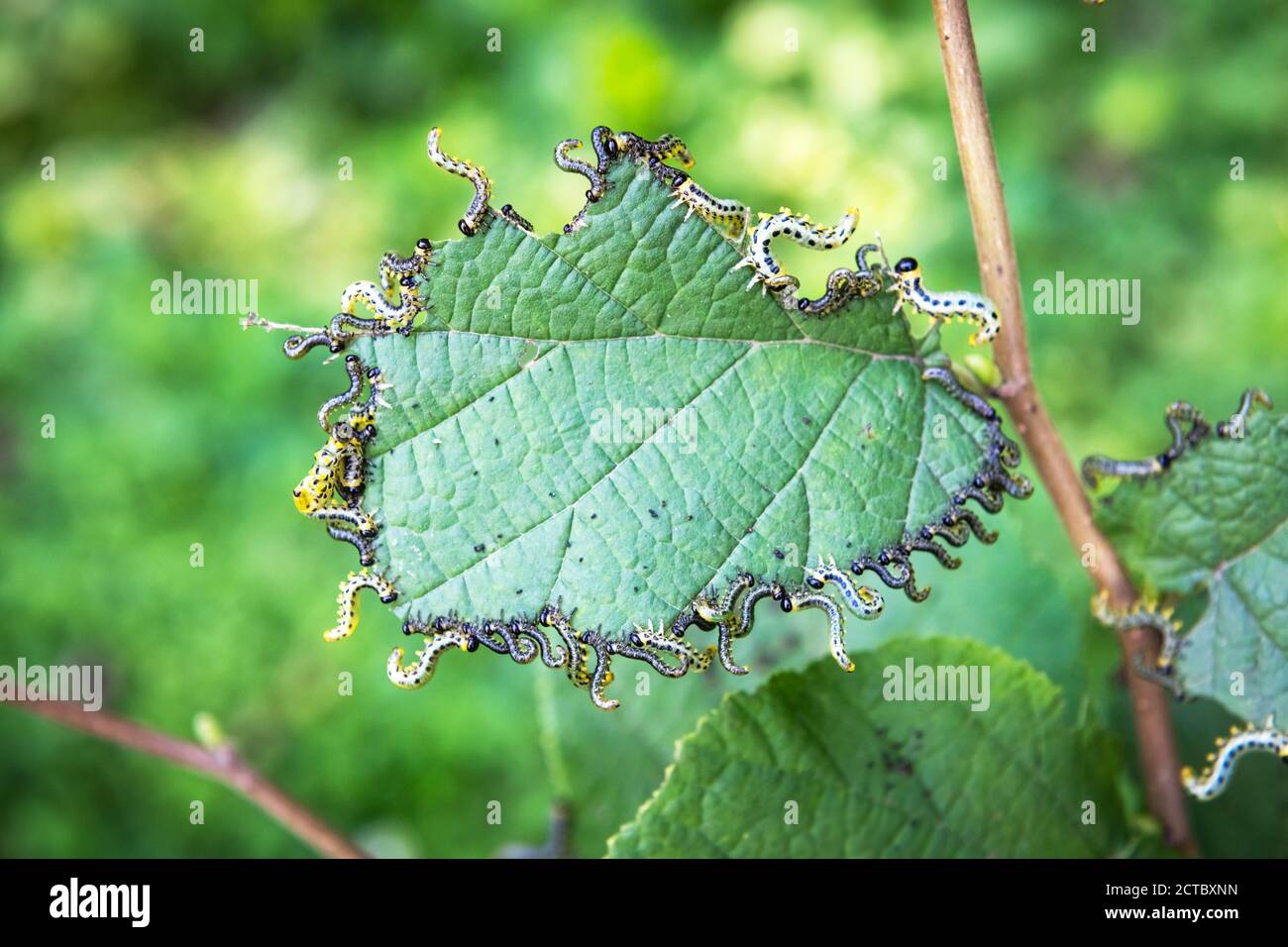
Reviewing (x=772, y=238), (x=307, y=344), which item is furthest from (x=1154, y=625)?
(x=307, y=344)

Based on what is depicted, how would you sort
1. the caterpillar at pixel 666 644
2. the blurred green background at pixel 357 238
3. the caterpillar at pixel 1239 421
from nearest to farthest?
the caterpillar at pixel 666 644 < the caterpillar at pixel 1239 421 < the blurred green background at pixel 357 238

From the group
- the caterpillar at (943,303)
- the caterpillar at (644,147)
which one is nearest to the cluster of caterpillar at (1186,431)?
the caterpillar at (943,303)

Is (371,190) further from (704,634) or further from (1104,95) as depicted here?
(704,634)

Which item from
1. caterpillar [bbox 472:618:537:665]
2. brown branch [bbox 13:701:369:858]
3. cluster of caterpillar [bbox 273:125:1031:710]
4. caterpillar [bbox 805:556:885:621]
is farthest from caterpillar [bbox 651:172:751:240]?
brown branch [bbox 13:701:369:858]

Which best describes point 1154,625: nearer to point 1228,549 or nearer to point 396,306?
point 1228,549

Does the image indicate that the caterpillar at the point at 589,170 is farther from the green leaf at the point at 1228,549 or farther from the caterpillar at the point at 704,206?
the green leaf at the point at 1228,549
